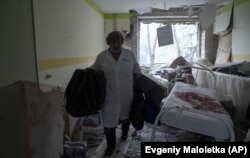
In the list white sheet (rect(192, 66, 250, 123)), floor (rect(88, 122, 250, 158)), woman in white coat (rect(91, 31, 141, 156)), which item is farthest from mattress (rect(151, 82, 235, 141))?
white sheet (rect(192, 66, 250, 123))

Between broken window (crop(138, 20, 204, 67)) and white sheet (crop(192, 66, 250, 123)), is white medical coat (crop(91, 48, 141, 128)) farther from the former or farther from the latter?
broken window (crop(138, 20, 204, 67))

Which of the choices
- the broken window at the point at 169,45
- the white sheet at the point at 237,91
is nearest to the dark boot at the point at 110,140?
the white sheet at the point at 237,91

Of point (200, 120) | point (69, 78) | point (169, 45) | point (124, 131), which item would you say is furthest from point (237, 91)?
point (169, 45)

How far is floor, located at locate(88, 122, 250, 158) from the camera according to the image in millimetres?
2502

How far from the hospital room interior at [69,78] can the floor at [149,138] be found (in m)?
0.01

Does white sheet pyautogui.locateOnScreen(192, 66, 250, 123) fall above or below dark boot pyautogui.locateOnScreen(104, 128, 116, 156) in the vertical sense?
above

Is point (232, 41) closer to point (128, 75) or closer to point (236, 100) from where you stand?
point (236, 100)

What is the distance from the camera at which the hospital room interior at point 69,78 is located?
155 centimetres

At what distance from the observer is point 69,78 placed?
10.3 ft

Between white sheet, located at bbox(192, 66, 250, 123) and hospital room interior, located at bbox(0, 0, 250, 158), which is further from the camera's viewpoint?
A: white sheet, located at bbox(192, 66, 250, 123)

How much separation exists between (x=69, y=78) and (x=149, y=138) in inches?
53.1

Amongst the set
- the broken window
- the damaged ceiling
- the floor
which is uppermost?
the damaged ceiling

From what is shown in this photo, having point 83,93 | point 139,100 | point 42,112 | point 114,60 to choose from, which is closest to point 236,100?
point 139,100

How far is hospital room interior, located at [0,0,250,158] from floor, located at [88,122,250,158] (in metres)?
0.01
